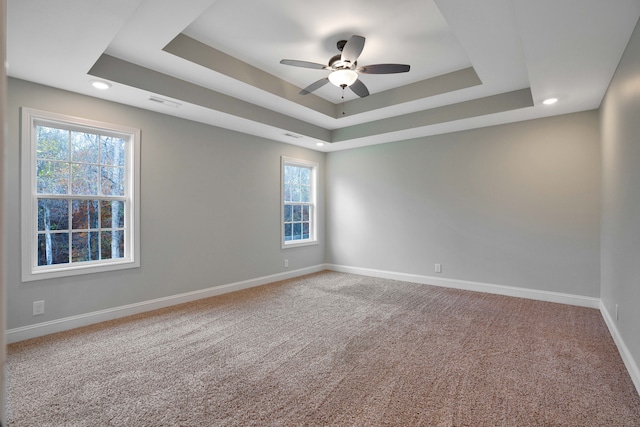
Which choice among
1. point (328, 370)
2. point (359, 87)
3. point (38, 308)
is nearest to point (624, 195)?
point (359, 87)

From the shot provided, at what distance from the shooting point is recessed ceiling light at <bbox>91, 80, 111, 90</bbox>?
3.07 m

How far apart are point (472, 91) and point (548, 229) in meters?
2.04

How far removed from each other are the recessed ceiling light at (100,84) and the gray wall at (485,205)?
13.0 feet

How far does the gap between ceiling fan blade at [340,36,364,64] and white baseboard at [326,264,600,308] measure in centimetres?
359

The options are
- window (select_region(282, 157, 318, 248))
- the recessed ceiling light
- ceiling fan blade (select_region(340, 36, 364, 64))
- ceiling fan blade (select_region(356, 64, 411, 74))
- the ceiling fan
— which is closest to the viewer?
ceiling fan blade (select_region(340, 36, 364, 64))

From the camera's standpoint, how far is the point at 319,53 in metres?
3.42

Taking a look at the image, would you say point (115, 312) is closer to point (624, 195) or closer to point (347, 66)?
point (347, 66)

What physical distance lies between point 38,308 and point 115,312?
67 cm

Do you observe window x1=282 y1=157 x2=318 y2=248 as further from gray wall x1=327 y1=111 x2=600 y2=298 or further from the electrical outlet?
the electrical outlet

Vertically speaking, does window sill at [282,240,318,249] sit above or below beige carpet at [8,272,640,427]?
above

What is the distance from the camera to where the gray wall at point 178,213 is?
305cm

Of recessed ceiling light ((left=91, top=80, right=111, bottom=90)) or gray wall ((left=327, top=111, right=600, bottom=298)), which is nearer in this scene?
recessed ceiling light ((left=91, top=80, right=111, bottom=90))

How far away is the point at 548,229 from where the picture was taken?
165 inches

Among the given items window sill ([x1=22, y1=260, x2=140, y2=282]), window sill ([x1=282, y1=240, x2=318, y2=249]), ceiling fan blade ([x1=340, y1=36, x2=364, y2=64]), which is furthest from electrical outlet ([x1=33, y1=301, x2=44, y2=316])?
ceiling fan blade ([x1=340, y1=36, x2=364, y2=64])
